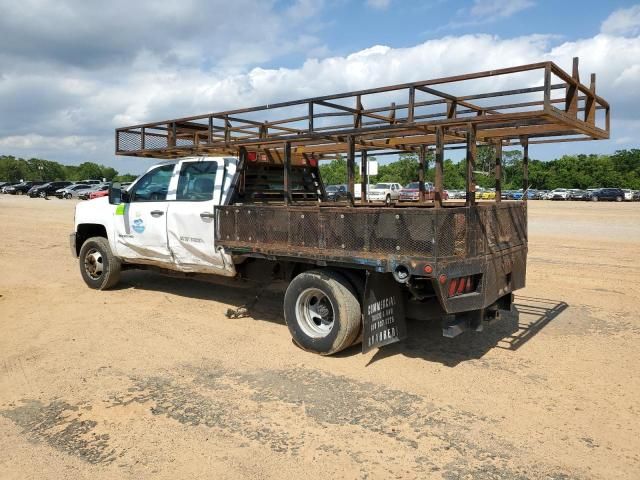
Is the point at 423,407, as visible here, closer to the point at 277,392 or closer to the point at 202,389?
the point at 277,392

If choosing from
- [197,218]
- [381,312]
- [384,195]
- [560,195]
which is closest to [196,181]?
[197,218]

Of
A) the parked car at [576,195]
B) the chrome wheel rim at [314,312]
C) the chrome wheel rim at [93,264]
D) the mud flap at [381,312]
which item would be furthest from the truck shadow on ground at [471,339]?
the parked car at [576,195]

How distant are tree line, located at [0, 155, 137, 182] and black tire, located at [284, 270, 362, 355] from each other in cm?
12768

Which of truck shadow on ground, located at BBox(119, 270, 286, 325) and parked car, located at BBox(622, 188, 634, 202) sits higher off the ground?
parked car, located at BBox(622, 188, 634, 202)

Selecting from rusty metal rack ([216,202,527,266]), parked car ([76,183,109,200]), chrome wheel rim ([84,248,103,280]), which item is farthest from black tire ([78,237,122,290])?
parked car ([76,183,109,200])

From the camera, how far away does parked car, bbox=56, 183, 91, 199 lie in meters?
52.3

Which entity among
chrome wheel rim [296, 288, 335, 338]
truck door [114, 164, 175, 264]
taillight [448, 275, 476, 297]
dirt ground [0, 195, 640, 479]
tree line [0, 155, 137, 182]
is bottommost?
dirt ground [0, 195, 640, 479]

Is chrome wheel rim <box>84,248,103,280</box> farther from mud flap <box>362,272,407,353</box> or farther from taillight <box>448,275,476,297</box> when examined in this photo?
taillight <box>448,275,476,297</box>

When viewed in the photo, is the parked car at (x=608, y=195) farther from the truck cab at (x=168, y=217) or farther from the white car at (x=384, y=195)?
the truck cab at (x=168, y=217)

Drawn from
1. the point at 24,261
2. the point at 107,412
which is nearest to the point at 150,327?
the point at 107,412

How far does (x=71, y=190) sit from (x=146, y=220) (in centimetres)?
5048

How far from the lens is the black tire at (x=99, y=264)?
8.34 m

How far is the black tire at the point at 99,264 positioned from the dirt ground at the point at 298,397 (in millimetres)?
687

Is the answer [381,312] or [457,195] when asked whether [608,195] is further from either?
[381,312]
